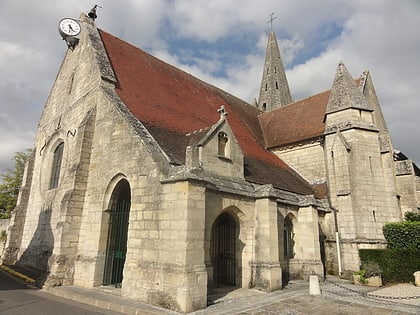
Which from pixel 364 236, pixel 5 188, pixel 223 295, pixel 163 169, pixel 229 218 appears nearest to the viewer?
pixel 163 169

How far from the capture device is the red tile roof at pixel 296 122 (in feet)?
57.8

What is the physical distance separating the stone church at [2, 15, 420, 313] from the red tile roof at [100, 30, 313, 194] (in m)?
0.08

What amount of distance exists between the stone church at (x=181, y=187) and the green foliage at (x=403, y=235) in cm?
61

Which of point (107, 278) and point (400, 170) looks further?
point (400, 170)

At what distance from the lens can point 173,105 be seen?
13.2m

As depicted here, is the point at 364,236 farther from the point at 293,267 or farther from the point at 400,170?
the point at 400,170

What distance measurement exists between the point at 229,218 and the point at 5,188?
27649 millimetres

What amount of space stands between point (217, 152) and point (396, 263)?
8.54m

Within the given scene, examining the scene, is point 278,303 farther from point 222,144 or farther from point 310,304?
point 222,144

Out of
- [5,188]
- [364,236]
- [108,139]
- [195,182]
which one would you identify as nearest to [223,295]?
[195,182]

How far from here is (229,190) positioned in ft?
31.3

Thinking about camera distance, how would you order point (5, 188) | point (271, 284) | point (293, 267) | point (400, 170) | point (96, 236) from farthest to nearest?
point (5, 188) → point (400, 170) → point (293, 267) → point (96, 236) → point (271, 284)

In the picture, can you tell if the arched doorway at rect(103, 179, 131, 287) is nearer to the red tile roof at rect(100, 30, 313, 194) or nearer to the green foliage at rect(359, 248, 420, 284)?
the red tile roof at rect(100, 30, 313, 194)

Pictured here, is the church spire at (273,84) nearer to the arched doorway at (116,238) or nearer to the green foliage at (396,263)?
the green foliage at (396,263)
